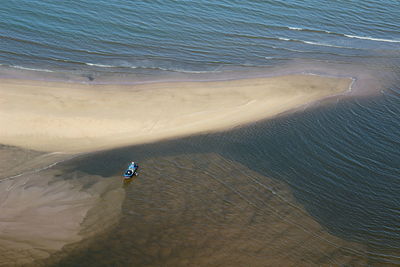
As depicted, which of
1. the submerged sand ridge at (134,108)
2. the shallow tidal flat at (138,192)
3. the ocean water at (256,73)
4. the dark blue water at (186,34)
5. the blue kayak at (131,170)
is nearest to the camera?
the shallow tidal flat at (138,192)

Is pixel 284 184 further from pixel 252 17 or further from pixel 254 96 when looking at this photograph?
pixel 252 17

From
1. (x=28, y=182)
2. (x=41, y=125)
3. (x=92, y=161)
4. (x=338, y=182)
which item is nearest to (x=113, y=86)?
(x=41, y=125)

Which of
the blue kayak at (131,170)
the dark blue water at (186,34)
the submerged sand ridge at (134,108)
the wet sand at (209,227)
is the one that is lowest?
the wet sand at (209,227)

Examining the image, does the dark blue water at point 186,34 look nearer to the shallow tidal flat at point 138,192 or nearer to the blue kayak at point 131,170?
the shallow tidal flat at point 138,192

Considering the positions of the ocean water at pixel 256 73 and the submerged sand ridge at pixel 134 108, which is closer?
the ocean water at pixel 256 73

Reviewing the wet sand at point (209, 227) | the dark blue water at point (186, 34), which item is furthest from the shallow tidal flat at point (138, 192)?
the dark blue water at point (186, 34)

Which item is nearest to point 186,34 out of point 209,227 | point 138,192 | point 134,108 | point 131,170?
point 134,108
